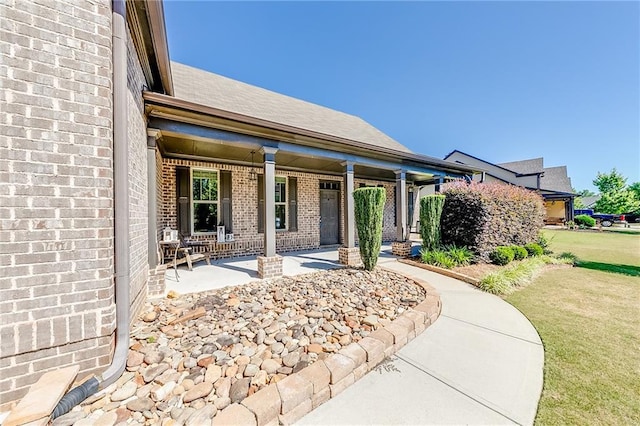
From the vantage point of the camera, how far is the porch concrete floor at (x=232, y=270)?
449cm

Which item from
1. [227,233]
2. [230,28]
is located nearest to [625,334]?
[227,233]

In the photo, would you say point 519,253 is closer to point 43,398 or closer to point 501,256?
point 501,256

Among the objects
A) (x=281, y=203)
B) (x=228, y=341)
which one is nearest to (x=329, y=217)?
(x=281, y=203)

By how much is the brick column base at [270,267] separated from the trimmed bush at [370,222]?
1914 millimetres

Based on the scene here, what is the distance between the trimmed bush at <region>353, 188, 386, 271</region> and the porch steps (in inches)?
182

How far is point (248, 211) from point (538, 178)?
1012 inches

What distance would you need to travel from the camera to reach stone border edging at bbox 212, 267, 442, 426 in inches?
62.7

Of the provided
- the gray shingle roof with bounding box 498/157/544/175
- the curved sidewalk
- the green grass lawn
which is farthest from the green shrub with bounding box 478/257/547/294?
the gray shingle roof with bounding box 498/157/544/175

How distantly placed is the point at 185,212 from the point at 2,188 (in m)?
5.03

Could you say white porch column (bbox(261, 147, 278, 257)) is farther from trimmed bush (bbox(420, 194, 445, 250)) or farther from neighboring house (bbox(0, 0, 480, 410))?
trimmed bush (bbox(420, 194, 445, 250))

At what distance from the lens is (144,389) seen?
1.90 m

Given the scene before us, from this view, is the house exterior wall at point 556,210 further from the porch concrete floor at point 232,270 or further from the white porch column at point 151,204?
the white porch column at point 151,204

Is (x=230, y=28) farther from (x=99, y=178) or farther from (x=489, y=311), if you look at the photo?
(x=489, y=311)

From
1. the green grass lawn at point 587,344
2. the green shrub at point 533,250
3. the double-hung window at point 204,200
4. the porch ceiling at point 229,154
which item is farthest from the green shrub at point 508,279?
the double-hung window at point 204,200
